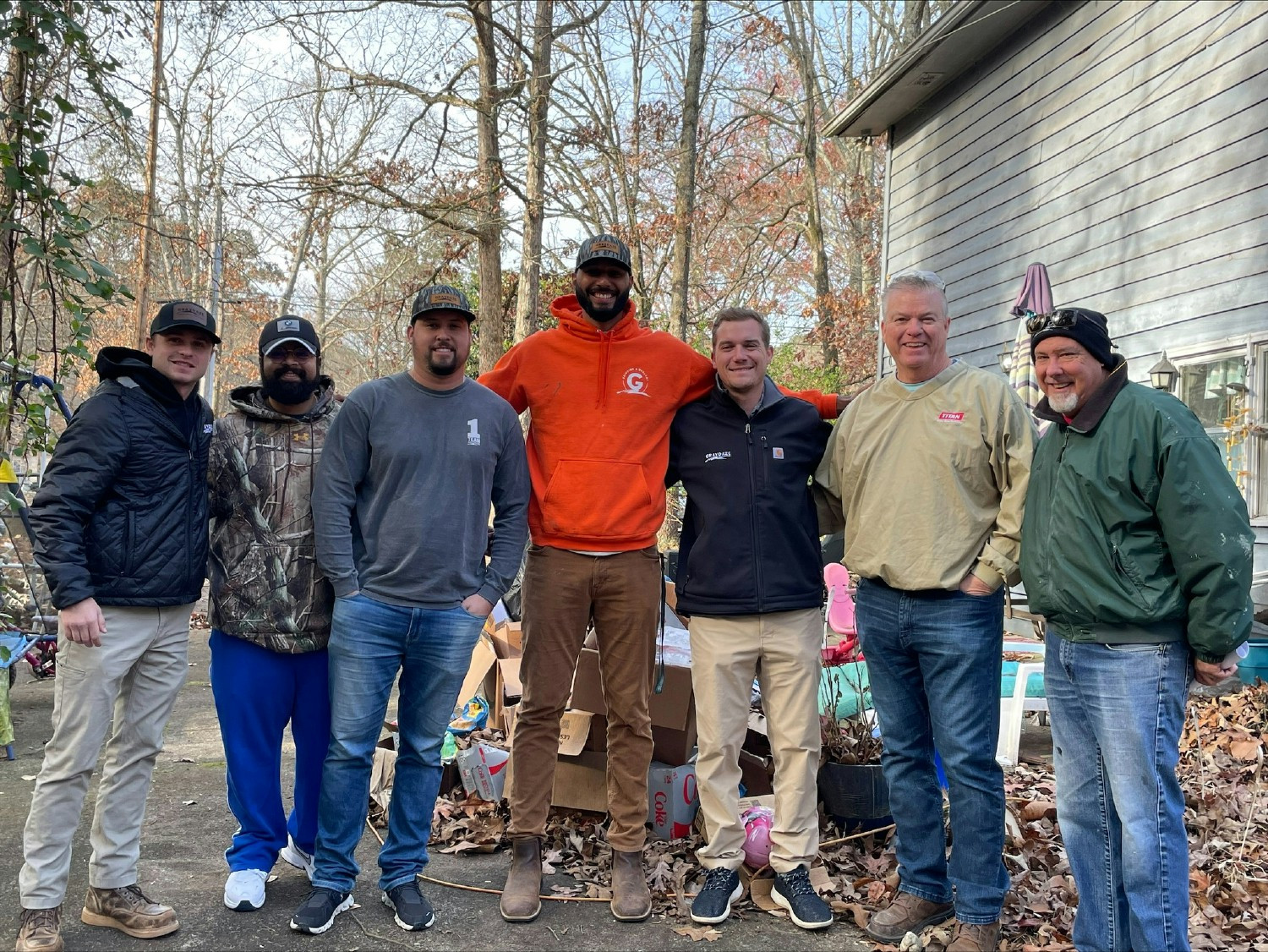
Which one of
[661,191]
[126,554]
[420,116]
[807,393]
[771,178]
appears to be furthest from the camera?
[771,178]

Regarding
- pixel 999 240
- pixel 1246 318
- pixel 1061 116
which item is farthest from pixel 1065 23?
pixel 1246 318

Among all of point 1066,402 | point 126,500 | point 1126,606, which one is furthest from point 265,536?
point 1126,606

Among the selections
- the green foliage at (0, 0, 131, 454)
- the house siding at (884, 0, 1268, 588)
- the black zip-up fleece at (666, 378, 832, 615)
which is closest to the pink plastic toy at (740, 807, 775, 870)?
the black zip-up fleece at (666, 378, 832, 615)

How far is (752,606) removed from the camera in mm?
3920

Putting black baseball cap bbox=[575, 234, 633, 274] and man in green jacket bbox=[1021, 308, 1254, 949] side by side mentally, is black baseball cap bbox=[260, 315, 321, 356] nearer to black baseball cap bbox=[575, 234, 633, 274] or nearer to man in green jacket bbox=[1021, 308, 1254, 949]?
black baseball cap bbox=[575, 234, 633, 274]

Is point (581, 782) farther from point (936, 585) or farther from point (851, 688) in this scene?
point (936, 585)

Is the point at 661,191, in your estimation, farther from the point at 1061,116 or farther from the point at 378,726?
the point at 378,726

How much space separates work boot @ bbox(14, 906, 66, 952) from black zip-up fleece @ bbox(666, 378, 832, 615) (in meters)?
2.56

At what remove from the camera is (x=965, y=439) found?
3.60 meters

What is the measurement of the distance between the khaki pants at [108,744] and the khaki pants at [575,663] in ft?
4.50

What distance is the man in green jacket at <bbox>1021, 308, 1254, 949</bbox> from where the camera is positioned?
2.83 metres

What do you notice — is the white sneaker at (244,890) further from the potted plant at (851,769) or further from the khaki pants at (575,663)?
the potted plant at (851,769)

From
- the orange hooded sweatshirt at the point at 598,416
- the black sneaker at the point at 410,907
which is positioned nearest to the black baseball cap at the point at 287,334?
the orange hooded sweatshirt at the point at 598,416

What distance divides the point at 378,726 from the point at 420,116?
10.1 metres
